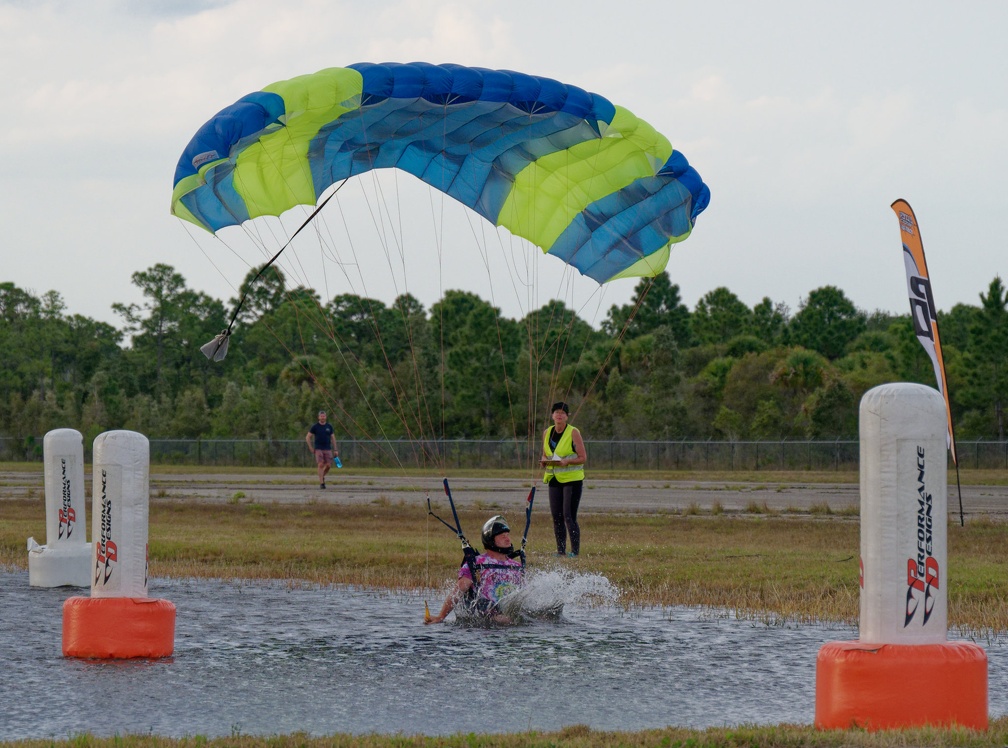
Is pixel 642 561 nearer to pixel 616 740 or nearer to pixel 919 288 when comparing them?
pixel 919 288

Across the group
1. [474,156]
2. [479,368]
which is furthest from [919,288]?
[479,368]

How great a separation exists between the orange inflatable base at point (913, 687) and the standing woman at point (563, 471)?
8.65 meters

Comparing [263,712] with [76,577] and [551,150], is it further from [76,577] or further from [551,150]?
[551,150]

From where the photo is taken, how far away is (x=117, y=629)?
9.17 metres

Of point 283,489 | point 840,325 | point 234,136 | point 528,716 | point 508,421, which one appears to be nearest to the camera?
point 528,716

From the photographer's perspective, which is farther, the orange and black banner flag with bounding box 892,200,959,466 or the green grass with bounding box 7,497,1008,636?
the orange and black banner flag with bounding box 892,200,959,466

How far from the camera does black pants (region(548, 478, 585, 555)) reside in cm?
1534

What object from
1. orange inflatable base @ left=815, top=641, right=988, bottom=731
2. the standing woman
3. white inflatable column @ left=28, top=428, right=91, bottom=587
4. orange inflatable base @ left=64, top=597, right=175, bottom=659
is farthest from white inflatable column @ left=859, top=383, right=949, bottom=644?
white inflatable column @ left=28, top=428, right=91, bottom=587

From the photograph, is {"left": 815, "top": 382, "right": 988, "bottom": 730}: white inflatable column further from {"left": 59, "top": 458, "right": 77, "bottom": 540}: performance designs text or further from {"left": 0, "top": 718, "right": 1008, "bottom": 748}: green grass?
{"left": 59, "top": 458, "right": 77, "bottom": 540}: performance designs text

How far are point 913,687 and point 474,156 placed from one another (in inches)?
375

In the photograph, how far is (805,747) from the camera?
6004mm

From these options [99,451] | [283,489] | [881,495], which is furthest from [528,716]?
[283,489]

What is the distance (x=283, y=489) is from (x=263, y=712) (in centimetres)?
2570

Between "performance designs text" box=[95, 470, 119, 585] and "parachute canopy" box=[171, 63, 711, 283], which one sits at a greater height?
"parachute canopy" box=[171, 63, 711, 283]
